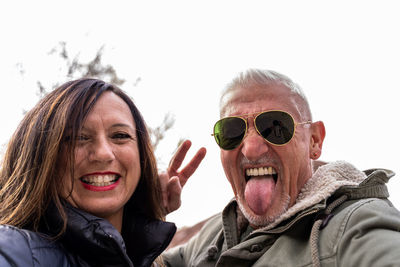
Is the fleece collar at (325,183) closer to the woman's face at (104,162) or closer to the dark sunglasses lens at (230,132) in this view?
the dark sunglasses lens at (230,132)

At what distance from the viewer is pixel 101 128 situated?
2078mm

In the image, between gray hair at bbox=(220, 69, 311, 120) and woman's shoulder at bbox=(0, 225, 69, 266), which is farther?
gray hair at bbox=(220, 69, 311, 120)

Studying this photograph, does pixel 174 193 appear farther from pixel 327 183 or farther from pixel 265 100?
pixel 327 183

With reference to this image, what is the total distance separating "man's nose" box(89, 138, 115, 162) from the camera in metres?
2.02

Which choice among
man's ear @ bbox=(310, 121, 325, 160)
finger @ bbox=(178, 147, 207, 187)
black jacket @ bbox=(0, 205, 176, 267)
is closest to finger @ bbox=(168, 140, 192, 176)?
finger @ bbox=(178, 147, 207, 187)

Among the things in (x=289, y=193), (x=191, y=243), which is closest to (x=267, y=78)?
(x=289, y=193)

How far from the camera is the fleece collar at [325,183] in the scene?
2.14 m

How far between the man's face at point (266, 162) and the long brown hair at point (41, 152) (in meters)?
0.94

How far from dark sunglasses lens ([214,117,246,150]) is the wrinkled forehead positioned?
0.07 meters

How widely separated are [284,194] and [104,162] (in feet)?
3.64

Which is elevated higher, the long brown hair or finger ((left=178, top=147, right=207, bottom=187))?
the long brown hair

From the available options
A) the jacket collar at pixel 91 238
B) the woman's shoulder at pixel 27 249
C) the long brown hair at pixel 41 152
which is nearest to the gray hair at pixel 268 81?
the long brown hair at pixel 41 152

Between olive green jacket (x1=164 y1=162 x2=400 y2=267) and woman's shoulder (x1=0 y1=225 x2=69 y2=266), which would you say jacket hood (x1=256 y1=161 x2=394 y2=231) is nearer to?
olive green jacket (x1=164 y1=162 x2=400 y2=267)

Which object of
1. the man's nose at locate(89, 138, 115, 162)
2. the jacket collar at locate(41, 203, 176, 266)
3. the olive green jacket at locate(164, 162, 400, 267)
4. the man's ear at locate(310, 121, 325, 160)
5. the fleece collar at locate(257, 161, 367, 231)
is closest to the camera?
the olive green jacket at locate(164, 162, 400, 267)
